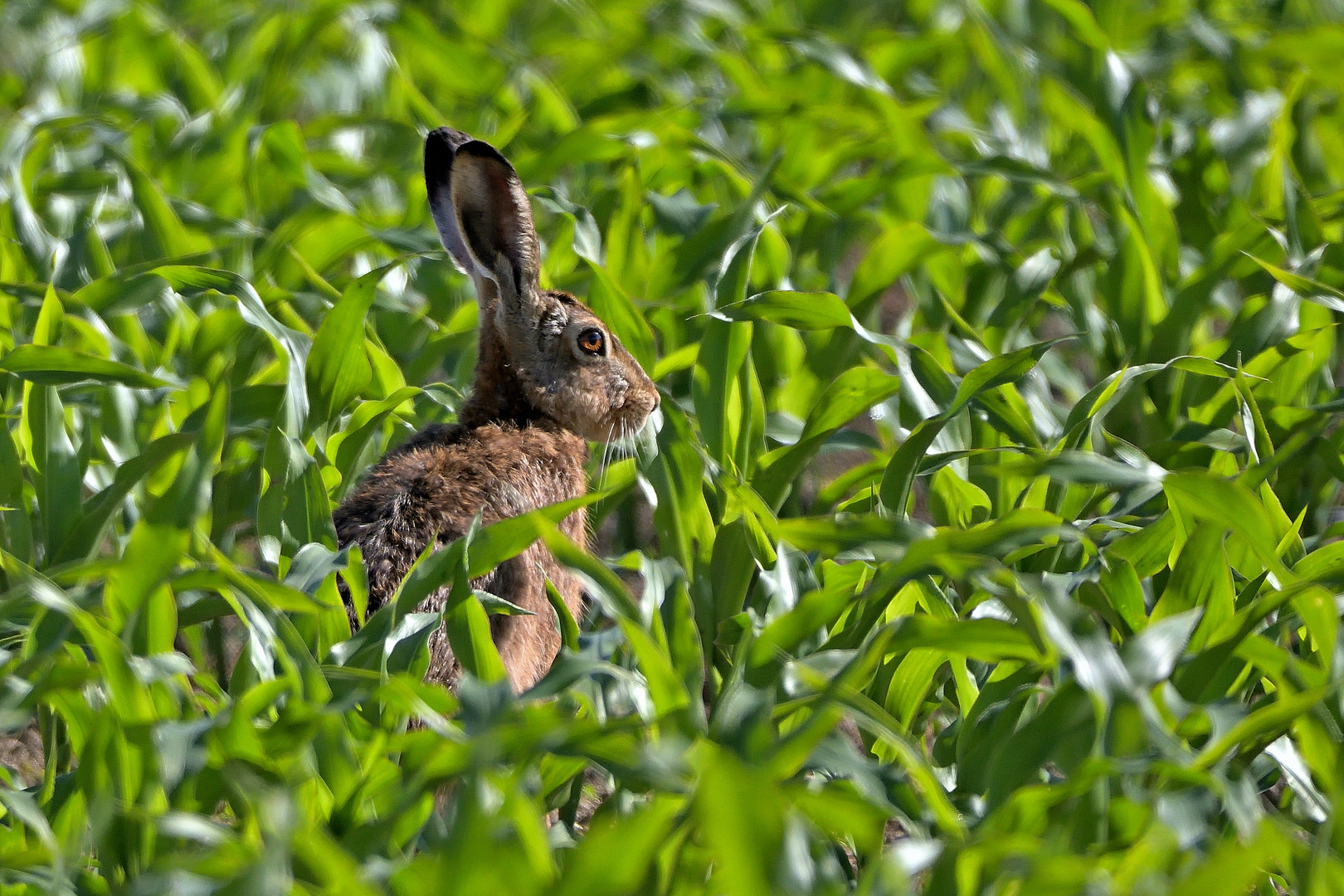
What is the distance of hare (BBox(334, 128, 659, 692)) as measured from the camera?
295 cm

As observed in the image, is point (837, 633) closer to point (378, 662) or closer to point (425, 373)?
point (378, 662)

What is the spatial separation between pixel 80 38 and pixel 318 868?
4768 mm

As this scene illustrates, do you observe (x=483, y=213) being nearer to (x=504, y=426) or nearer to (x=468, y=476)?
(x=504, y=426)

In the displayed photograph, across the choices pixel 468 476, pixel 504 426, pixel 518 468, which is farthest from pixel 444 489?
pixel 504 426

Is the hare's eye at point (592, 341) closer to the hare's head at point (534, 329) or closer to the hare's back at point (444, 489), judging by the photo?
the hare's head at point (534, 329)

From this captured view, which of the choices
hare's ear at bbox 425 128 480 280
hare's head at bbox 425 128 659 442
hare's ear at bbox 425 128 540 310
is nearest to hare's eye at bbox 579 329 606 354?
hare's head at bbox 425 128 659 442

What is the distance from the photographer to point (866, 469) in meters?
3.37

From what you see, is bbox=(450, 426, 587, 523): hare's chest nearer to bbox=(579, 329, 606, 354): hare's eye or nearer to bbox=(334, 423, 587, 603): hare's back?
bbox=(334, 423, 587, 603): hare's back

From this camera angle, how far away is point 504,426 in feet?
11.1

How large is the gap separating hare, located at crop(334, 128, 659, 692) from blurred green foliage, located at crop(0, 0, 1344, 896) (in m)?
0.16

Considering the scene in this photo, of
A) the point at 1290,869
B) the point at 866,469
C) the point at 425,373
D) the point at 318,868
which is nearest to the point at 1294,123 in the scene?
the point at 866,469

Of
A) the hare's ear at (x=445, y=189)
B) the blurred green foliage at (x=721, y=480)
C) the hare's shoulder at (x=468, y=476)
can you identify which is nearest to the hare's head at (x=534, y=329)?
the hare's ear at (x=445, y=189)

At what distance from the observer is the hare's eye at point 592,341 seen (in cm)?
349

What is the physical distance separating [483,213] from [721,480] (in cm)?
88
